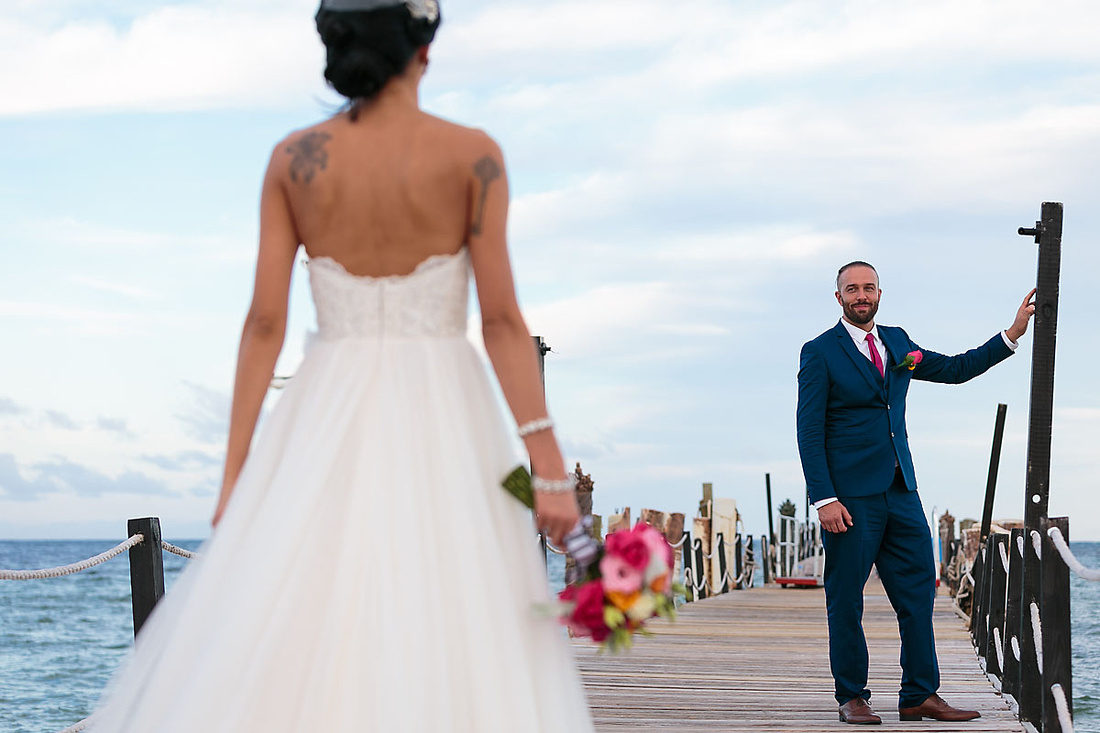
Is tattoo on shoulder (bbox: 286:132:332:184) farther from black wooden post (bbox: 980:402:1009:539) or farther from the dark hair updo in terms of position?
black wooden post (bbox: 980:402:1009:539)

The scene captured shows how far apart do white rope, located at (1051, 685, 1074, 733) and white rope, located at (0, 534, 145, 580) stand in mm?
4181

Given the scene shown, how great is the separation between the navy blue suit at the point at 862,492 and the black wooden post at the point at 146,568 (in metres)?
3.30

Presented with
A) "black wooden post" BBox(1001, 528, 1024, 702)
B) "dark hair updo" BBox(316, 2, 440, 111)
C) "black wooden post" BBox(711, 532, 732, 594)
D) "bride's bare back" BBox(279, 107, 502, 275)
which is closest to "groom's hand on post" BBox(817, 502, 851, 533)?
"black wooden post" BBox(1001, 528, 1024, 702)

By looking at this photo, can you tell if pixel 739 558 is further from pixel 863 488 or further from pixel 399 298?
pixel 399 298

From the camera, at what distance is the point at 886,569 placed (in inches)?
245

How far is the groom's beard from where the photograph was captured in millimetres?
6254

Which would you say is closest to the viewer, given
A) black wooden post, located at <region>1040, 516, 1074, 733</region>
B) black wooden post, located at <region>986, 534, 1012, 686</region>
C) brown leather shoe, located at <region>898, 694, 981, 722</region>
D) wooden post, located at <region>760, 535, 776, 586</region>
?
black wooden post, located at <region>1040, 516, 1074, 733</region>

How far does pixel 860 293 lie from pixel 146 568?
389 cm

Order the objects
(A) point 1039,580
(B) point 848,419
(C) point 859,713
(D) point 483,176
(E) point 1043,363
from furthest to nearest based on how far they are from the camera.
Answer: (E) point 1043,363 < (A) point 1039,580 < (C) point 859,713 < (B) point 848,419 < (D) point 483,176

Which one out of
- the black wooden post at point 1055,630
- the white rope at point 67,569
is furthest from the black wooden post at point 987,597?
the white rope at point 67,569

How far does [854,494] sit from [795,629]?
769 centimetres

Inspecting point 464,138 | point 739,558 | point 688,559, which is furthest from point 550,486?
point 739,558

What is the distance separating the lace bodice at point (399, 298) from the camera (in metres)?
2.65

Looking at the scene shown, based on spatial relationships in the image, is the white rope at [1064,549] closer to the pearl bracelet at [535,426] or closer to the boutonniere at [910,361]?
the boutonniere at [910,361]
